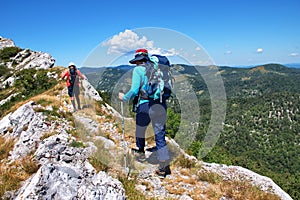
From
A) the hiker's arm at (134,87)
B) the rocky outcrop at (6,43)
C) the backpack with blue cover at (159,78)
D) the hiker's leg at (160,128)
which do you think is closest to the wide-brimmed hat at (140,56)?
the backpack with blue cover at (159,78)

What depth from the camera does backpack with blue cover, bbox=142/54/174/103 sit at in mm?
5383

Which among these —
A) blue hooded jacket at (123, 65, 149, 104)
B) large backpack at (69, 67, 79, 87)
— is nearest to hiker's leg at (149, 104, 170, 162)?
blue hooded jacket at (123, 65, 149, 104)

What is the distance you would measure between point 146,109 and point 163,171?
6.16 ft

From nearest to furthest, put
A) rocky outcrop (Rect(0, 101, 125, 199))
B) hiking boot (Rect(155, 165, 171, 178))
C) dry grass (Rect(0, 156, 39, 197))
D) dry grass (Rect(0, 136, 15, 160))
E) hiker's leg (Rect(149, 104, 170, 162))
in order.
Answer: rocky outcrop (Rect(0, 101, 125, 199)), dry grass (Rect(0, 156, 39, 197)), hiker's leg (Rect(149, 104, 170, 162)), hiking boot (Rect(155, 165, 171, 178)), dry grass (Rect(0, 136, 15, 160))

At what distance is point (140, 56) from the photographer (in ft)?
17.9

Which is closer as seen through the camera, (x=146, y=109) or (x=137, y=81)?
(x=137, y=81)

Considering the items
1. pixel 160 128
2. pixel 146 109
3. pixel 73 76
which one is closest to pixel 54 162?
pixel 146 109

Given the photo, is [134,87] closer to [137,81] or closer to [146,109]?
[137,81]

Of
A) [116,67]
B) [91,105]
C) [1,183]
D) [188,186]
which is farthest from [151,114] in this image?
[91,105]

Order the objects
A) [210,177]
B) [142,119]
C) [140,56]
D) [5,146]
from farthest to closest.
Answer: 1. [5,146]
2. [210,177]
3. [142,119]
4. [140,56]

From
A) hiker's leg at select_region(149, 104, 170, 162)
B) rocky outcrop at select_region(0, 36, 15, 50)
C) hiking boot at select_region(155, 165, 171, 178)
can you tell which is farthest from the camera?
rocky outcrop at select_region(0, 36, 15, 50)

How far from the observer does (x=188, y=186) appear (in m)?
5.80

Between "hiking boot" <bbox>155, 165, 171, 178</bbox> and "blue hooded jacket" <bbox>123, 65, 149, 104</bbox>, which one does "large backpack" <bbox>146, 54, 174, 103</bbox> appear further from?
"hiking boot" <bbox>155, 165, 171, 178</bbox>

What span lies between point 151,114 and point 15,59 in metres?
36.5
